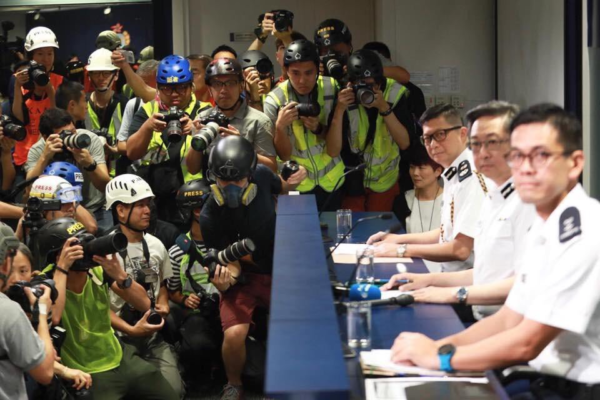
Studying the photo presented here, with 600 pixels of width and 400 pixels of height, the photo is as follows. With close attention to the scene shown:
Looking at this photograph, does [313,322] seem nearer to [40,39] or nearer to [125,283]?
[125,283]

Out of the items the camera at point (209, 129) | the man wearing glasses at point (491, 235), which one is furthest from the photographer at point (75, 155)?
the man wearing glasses at point (491, 235)

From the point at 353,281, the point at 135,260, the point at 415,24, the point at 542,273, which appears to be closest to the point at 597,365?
the point at 542,273

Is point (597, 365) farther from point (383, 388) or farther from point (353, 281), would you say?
point (353, 281)

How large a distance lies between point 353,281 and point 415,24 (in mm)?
4365

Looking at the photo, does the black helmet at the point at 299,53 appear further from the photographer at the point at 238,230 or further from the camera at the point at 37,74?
the camera at the point at 37,74

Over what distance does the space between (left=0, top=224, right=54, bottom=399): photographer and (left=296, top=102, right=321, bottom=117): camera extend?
234 centimetres

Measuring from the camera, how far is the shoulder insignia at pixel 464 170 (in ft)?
14.2

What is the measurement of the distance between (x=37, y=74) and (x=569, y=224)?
14.7 feet

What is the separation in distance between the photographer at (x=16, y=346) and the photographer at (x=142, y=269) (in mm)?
1201

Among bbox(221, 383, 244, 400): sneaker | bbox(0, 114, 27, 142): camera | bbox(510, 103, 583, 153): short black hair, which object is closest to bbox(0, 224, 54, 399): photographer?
bbox(221, 383, 244, 400): sneaker

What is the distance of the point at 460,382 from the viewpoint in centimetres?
286

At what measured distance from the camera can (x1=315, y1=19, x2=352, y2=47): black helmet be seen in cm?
650

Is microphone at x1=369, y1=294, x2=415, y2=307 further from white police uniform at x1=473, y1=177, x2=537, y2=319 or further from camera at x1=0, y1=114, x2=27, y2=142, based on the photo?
camera at x1=0, y1=114, x2=27, y2=142

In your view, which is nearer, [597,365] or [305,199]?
[597,365]
